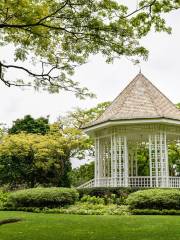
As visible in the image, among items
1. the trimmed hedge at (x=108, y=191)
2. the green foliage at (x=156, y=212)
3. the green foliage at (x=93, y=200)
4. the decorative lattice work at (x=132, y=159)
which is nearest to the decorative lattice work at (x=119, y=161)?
the trimmed hedge at (x=108, y=191)

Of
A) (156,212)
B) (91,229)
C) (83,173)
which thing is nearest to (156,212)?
(156,212)

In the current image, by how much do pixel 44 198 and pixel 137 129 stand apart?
5917 mm

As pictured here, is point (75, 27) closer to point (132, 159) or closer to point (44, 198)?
point (44, 198)

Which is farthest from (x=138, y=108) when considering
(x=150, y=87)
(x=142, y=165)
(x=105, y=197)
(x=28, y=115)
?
(x=28, y=115)

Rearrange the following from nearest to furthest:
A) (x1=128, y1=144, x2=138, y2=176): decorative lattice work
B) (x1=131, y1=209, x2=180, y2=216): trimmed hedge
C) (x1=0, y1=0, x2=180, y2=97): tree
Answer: (x1=0, y1=0, x2=180, y2=97): tree, (x1=131, y1=209, x2=180, y2=216): trimmed hedge, (x1=128, y1=144, x2=138, y2=176): decorative lattice work

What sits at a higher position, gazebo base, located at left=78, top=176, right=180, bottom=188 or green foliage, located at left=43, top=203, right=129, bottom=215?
gazebo base, located at left=78, top=176, right=180, bottom=188

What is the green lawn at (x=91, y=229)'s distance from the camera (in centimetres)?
973

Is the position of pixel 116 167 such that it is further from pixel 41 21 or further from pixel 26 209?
pixel 41 21

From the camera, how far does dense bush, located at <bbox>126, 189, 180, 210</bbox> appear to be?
15.7 metres

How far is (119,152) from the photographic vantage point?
2053cm

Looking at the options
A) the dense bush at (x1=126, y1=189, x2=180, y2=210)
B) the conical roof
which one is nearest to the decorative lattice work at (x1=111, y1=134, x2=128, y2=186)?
the conical roof

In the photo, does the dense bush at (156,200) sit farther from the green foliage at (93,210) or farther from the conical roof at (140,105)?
the conical roof at (140,105)

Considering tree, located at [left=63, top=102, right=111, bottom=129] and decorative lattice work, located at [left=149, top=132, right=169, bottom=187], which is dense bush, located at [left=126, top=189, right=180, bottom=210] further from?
tree, located at [left=63, top=102, right=111, bottom=129]

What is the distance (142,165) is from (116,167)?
32.0 ft
